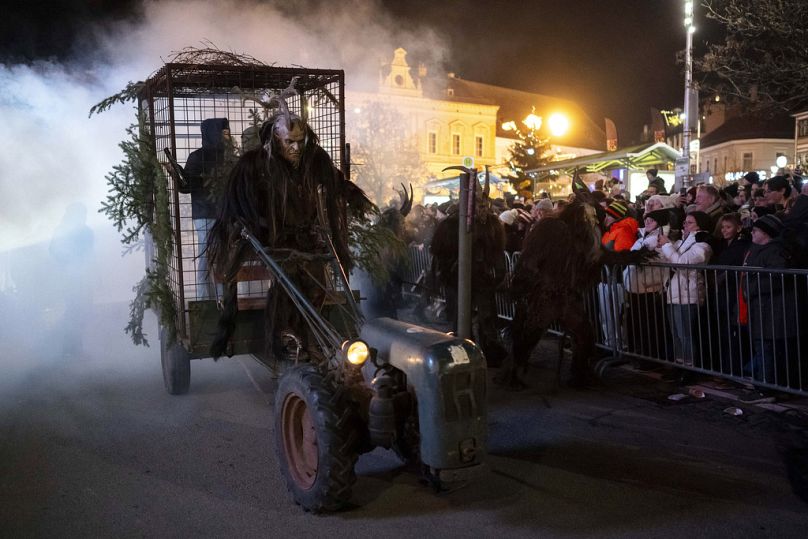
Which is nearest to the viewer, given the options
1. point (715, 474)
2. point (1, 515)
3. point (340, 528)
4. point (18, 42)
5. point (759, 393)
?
point (340, 528)

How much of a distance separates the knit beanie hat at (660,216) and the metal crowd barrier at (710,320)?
89 centimetres

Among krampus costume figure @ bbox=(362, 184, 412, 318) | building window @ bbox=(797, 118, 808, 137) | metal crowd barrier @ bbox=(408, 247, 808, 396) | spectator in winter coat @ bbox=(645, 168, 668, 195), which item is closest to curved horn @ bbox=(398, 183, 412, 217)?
krampus costume figure @ bbox=(362, 184, 412, 318)

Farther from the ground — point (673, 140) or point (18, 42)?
point (673, 140)

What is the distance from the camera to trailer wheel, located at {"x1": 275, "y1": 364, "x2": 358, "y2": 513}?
3752 millimetres

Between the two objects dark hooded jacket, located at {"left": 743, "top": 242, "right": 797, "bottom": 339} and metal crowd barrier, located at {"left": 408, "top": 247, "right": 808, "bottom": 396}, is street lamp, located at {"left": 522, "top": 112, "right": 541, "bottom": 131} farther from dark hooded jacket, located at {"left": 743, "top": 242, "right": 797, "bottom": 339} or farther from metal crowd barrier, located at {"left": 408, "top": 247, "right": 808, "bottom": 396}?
dark hooded jacket, located at {"left": 743, "top": 242, "right": 797, "bottom": 339}

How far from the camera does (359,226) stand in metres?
6.65

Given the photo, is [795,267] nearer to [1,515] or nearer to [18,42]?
[1,515]

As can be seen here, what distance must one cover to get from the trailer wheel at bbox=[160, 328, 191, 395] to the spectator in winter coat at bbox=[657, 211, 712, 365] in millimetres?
4673

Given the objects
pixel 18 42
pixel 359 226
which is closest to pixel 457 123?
pixel 18 42

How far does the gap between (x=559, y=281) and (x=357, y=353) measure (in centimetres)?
323

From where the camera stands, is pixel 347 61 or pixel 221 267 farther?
pixel 347 61

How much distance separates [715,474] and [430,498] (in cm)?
191

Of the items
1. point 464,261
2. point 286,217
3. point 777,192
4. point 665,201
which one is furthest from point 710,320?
point 286,217

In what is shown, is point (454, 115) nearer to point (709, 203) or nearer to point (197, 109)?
point (709, 203)
